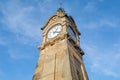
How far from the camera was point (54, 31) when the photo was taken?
1992cm

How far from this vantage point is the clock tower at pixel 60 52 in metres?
15.4

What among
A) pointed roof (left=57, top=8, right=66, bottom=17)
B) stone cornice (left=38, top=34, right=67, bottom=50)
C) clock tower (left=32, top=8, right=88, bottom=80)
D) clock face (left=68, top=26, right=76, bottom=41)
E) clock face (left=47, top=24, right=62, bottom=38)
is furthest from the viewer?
pointed roof (left=57, top=8, right=66, bottom=17)

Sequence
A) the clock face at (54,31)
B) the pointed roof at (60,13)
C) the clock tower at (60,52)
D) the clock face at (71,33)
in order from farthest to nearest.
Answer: the pointed roof at (60,13), the clock face at (71,33), the clock face at (54,31), the clock tower at (60,52)

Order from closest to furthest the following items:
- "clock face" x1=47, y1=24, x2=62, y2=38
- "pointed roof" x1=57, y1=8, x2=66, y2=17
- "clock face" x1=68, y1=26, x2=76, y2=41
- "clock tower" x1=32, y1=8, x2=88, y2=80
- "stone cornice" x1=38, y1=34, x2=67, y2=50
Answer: "clock tower" x1=32, y1=8, x2=88, y2=80 < "stone cornice" x1=38, y1=34, x2=67, y2=50 < "clock face" x1=47, y1=24, x2=62, y2=38 < "clock face" x1=68, y1=26, x2=76, y2=41 < "pointed roof" x1=57, y1=8, x2=66, y2=17

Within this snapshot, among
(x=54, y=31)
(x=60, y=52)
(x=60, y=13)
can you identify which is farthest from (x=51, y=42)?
(x=60, y=13)

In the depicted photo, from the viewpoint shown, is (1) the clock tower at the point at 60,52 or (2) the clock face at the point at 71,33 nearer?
(1) the clock tower at the point at 60,52

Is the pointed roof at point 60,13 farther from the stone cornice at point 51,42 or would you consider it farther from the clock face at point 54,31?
the stone cornice at point 51,42

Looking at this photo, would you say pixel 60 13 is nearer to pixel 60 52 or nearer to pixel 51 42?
pixel 51 42

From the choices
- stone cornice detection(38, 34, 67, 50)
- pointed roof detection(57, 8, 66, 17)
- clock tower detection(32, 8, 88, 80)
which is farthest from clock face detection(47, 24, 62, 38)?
pointed roof detection(57, 8, 66, 17)

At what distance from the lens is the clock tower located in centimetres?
1537

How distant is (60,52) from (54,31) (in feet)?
11.4

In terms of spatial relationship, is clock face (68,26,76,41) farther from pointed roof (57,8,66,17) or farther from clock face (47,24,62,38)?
pointed roof (57,8,66,17)

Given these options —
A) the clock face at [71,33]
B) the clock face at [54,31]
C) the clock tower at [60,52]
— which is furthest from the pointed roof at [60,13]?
the clock face at [71,33]

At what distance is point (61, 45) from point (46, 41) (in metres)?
2.44
